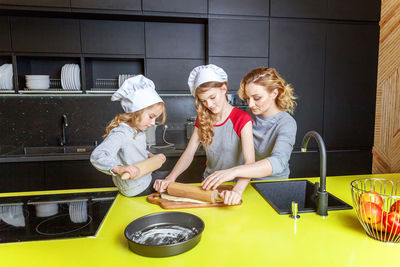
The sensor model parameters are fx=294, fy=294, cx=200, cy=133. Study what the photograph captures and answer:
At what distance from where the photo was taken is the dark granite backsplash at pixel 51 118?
2.71 meters

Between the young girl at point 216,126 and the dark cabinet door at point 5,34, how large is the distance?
1952mm

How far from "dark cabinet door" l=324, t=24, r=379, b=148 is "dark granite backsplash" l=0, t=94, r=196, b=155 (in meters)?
1.43

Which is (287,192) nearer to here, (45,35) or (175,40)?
(175,40)

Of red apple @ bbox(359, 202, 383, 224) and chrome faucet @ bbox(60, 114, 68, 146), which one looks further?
chrome faucet @ bbox(60, 114, 68, 146)

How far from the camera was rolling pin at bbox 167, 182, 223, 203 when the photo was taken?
1100mm

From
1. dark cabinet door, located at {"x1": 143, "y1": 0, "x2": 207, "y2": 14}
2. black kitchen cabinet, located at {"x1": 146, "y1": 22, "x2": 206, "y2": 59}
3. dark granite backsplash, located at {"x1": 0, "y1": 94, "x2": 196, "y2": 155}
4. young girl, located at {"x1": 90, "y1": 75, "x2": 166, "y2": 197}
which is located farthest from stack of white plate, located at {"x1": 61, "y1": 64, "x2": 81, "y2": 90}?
young girl, located at {"x1": 90, "y1": 75, "x2": 166, "y2": 197}

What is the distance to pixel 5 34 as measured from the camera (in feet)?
8.10

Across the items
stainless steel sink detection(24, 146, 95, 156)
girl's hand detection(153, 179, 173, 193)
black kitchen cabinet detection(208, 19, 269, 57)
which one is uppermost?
black kitchen cabinet detection(208, 19, 269, 57)

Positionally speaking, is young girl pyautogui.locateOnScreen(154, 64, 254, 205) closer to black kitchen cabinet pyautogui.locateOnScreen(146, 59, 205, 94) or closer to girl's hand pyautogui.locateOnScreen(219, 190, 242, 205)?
girl's hand pyautogui.locateOnScreen(219, 190, 242, 205)

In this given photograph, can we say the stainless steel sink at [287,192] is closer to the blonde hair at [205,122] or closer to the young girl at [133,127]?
the blonde hair at [205,122]

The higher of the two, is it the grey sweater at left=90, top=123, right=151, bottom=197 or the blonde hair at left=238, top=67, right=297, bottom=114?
the blonde hair at left=238, top=67, right=297, bottom=114

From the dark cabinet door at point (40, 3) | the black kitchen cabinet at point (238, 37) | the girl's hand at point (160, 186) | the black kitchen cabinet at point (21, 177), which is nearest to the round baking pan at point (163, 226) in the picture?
the girl's hand at point (160, 186)

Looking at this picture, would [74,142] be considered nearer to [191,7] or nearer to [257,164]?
[191,7]

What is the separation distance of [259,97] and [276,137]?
0.23m
